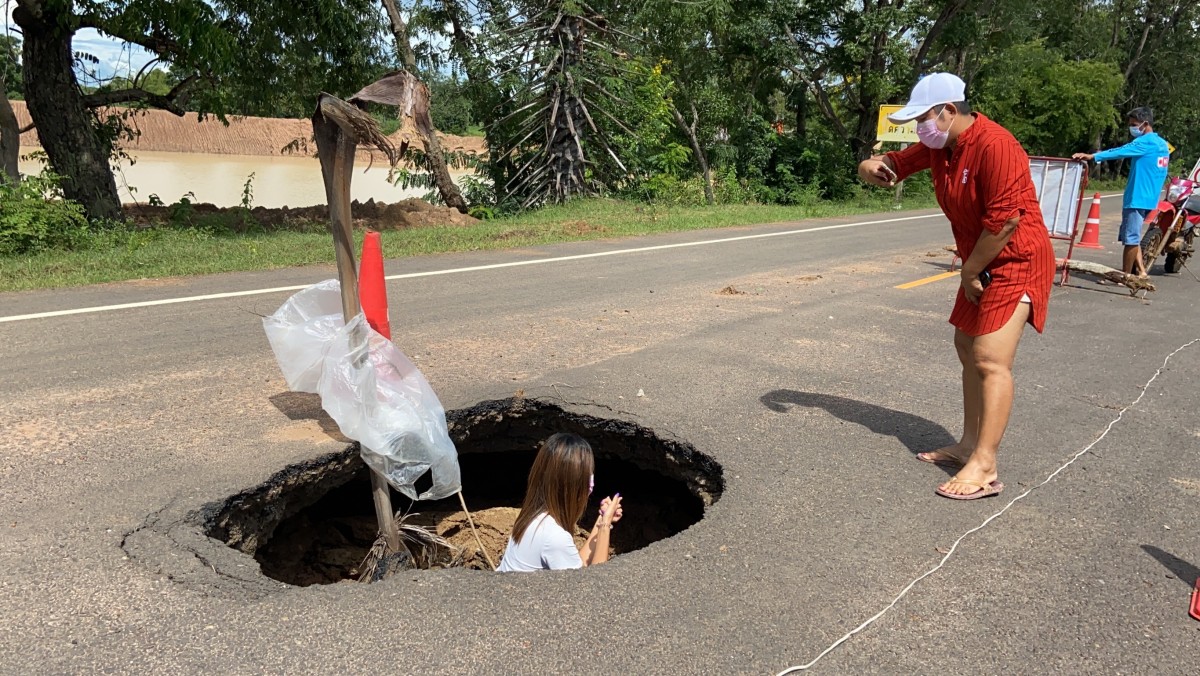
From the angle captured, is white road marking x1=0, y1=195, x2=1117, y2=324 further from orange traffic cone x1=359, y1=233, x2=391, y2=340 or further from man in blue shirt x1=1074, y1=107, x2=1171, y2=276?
man in blue shirt x1=1074, y1=107, x2=1171, y2=276

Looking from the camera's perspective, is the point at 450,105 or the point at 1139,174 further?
the point at 450,105

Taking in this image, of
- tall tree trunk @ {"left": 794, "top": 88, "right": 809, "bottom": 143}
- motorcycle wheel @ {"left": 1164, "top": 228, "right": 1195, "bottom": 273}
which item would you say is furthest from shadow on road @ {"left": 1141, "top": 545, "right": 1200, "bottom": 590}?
tall tree trunk @ {"left": 794, "top": 88, "right": 809, "bottom": 143}

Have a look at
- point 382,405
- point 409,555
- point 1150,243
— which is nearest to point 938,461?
point 409,555

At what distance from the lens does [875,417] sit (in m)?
4.86

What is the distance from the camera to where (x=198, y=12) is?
11016 mm

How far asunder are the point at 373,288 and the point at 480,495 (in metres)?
2.34

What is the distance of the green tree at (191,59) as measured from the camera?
11211 mm

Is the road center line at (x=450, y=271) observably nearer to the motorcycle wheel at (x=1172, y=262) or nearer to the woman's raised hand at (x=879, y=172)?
the woman's raised hand at (x=879, y=172)

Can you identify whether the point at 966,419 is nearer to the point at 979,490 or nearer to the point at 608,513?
the point at 979,490

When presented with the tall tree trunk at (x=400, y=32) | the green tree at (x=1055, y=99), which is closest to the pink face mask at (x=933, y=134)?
the tall tree trunk at (x=400, y=32)

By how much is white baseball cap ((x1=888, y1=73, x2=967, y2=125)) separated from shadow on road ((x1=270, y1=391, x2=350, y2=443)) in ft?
10.6

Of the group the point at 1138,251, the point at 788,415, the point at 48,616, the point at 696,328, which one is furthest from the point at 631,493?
the point at 1138,251

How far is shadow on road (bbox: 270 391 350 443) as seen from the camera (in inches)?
175

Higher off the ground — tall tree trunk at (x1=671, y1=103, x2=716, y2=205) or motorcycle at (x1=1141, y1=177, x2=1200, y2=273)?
tall tree trunk at (x1=671, y1=103, x2=716, y2=205)
